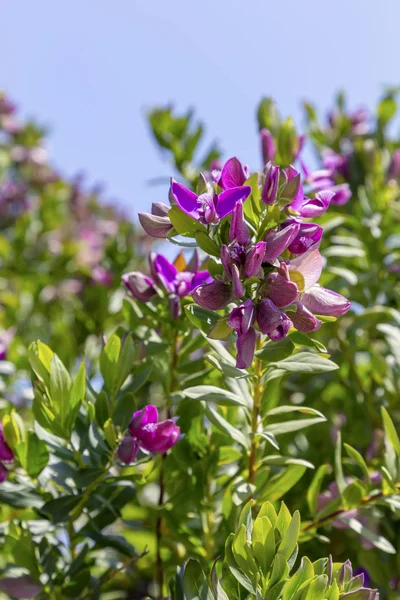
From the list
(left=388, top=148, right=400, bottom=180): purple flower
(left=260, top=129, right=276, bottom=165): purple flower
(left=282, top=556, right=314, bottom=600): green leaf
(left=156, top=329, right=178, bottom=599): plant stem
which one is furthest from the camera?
(left=388, top=148, right=400, bottom=180): purple flower

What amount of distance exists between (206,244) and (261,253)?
0.09m

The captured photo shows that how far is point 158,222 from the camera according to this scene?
821 millimetres

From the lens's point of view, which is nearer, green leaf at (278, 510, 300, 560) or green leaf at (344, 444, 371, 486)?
green leaf at (278, 510, 300, 560)

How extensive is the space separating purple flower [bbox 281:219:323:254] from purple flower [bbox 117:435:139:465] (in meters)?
0.34

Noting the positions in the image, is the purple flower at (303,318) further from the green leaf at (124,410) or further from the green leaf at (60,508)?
the green leaf at (60,508)

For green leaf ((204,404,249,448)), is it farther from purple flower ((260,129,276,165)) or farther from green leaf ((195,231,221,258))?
purple flower ((260,129,276,165))

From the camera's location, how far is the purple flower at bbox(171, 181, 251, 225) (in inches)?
30.6

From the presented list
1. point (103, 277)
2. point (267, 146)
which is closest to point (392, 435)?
point (267, 146)

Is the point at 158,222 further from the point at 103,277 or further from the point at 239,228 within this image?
the point at 103,277

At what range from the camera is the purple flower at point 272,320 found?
0.73 meters

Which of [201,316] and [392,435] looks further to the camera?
[392,435]

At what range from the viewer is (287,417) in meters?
1.37

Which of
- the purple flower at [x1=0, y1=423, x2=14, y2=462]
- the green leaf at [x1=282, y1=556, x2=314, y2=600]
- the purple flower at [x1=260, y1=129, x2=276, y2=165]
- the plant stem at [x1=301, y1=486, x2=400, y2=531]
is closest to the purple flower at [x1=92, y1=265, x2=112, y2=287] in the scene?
the purple flower at [x1=260, y1=129, x2=276, y2=165]

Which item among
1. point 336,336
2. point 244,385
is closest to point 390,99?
point 336,336
